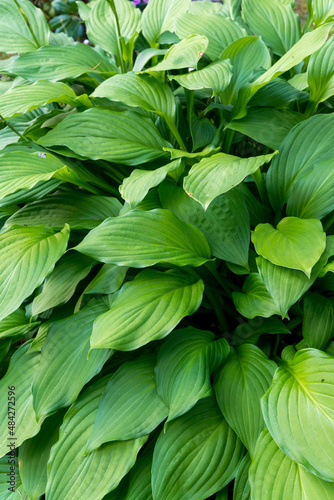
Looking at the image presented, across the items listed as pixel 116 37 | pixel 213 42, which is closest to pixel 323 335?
pixel 213 42

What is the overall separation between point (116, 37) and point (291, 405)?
1867mm

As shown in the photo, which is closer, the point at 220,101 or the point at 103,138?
the point at 103,138

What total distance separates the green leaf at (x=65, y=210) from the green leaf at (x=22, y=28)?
0.90m

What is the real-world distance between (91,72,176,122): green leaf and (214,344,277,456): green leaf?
95cm

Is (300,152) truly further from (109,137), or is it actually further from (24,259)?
(24,259)

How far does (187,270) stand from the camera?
4.61ft

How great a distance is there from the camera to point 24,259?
4.34ft

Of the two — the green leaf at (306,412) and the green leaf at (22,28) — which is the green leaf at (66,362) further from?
the green leaf at (22,28)

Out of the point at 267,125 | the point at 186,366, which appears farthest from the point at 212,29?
the point at 186,366

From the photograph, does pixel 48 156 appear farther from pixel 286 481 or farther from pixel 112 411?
pixel 286 481

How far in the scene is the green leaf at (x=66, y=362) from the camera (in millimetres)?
1242

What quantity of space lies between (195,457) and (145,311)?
1.37ft

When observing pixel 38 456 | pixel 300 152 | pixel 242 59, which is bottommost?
pixel 38 456

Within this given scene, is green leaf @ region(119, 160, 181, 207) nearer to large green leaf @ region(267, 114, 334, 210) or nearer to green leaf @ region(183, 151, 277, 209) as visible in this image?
green leaf @ region(183, 151, 277, 209)
